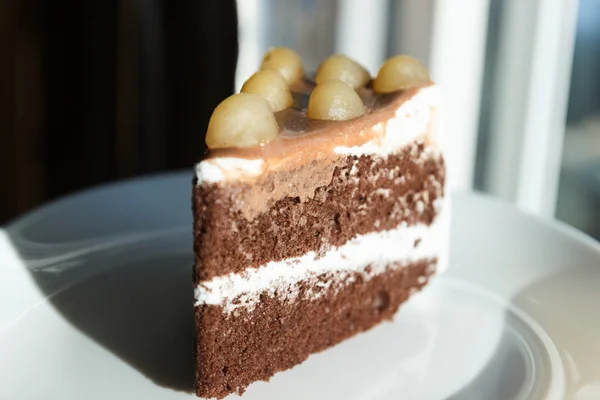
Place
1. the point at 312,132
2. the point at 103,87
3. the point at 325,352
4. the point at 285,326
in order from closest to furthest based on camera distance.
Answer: the point at 312,132 < the point at 285,326 < the point at 325,352 < the point at 103,87

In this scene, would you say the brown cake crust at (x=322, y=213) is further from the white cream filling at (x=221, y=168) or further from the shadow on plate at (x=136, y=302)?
the shadow on plate at (x=136, y=302)

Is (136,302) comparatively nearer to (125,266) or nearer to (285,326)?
(125,266)

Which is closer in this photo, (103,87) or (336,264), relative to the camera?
(336,264)

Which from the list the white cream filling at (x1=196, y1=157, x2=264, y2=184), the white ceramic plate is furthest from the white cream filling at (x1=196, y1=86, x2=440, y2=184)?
the white ceramic plate

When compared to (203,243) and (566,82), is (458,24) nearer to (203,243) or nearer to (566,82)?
(566,82)

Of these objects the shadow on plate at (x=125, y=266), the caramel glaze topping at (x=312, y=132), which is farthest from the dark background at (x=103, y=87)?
the caramel glaze topping at (x=312, y=132)

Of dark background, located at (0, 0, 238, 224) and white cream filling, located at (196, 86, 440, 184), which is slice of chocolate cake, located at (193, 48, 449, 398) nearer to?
white cream filling, located at (196, 86, 440, 184)

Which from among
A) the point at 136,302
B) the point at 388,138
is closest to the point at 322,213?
the point at 388,138

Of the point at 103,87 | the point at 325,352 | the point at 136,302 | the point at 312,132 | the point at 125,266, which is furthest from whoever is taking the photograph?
the point at 103,87
